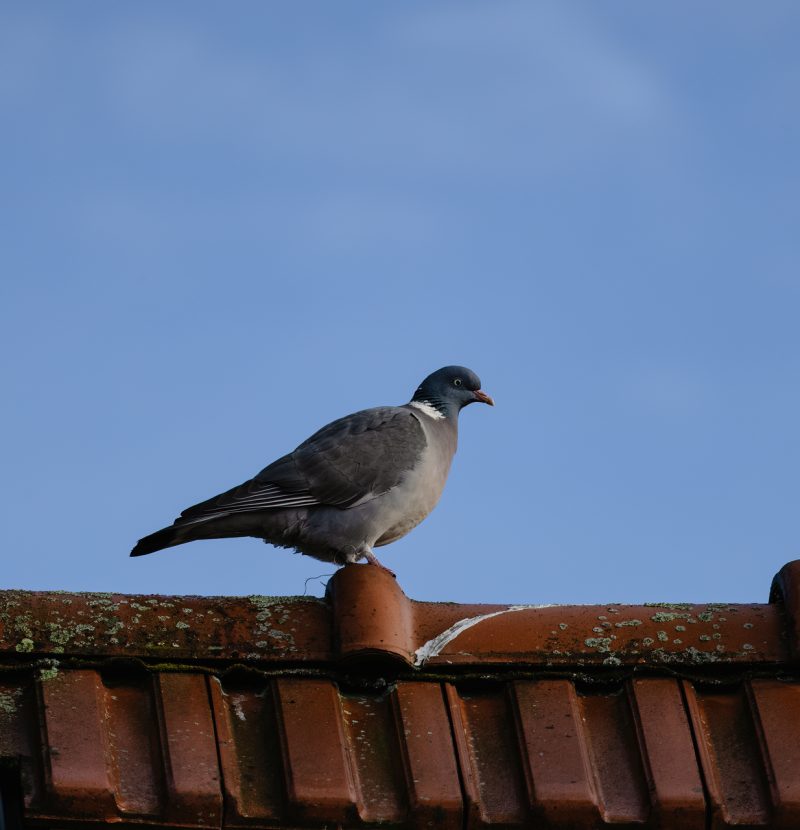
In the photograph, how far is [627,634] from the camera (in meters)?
3.54

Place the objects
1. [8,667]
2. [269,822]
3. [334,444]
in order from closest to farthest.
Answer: [269,822]
[8,667]
[334,444]

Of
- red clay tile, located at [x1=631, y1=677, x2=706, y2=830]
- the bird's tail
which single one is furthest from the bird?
red clay tile, located at [x1=631, y1=677, x2=706, y2=830]

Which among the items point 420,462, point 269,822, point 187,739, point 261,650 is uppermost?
point 420,462

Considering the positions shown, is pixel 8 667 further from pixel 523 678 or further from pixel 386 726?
pixel 523 678

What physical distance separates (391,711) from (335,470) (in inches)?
96.5

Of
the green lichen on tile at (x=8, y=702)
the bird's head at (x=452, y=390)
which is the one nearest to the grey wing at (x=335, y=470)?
the bird's head at (x=452, y=390)

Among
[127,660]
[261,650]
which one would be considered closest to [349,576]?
[261,650]

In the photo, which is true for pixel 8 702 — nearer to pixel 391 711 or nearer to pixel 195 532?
pixel 391 711

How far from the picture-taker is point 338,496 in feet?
18.5

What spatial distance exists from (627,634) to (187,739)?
1.08 metres

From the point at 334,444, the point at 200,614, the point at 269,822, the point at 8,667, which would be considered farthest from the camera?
the point at 334,444

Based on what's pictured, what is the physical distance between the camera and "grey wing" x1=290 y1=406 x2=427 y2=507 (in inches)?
223

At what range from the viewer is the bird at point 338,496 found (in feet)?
18.1

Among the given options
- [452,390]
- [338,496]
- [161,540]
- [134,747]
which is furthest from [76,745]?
[452,390]
